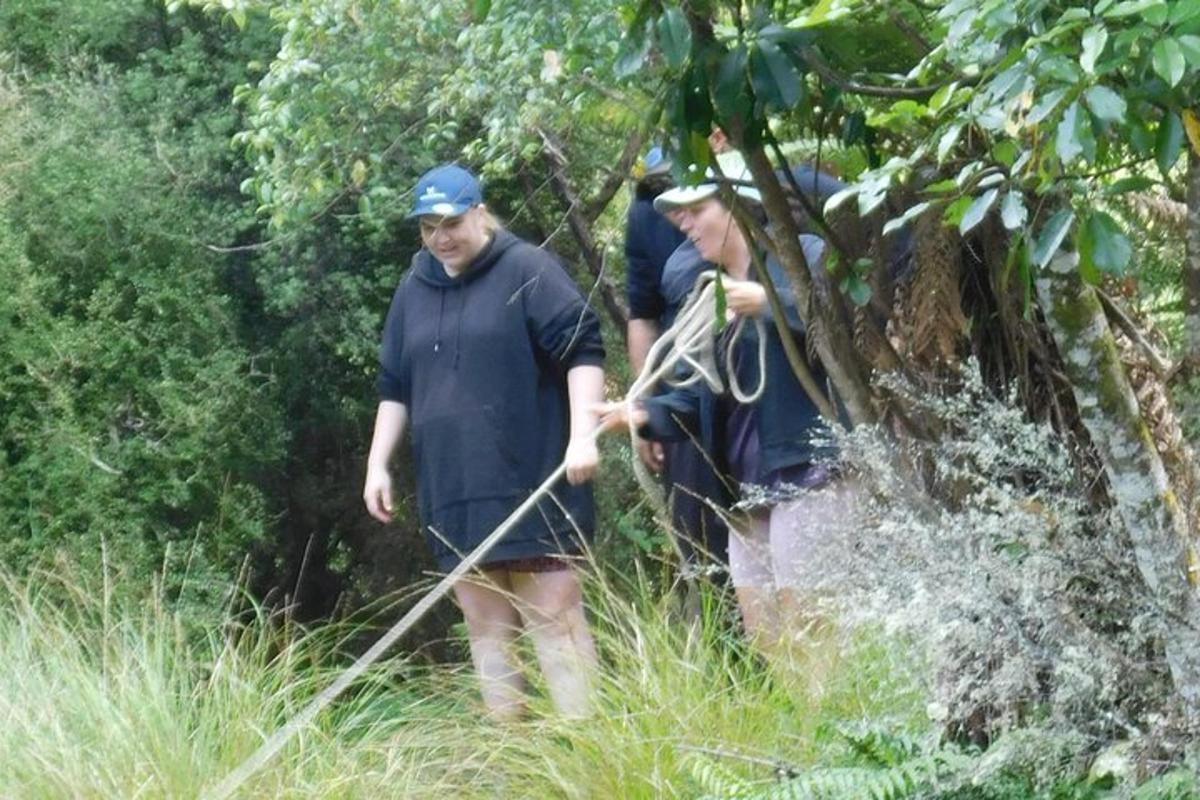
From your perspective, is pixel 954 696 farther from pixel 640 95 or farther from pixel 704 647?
pixel 640 95

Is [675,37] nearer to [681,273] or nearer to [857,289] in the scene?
[857,289]

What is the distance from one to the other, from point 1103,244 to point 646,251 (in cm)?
366

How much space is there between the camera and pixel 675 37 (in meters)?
4.18

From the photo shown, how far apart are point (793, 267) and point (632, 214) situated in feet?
7.35

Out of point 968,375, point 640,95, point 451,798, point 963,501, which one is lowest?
point 451,798

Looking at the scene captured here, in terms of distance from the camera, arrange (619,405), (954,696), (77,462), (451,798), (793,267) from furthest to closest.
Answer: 1. (77,462)
2. (619,405)
3. (451,798)
4. (793,267)
5. (954,696)

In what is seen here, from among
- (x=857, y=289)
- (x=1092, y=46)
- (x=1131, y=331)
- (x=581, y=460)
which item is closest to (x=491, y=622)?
(x=581, y=460)

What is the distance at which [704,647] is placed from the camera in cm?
588

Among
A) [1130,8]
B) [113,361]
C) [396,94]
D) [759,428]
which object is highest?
[396,94]

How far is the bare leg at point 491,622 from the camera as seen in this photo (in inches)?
249

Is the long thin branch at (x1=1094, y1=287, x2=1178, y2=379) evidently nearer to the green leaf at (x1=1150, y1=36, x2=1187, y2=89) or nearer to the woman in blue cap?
the green leaf at (x1=1150, y1=36, x2=1187, y2=89)

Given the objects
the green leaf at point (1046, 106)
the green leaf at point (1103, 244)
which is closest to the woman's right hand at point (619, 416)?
the green leaf at point (1103, 244)

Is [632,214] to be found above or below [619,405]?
above

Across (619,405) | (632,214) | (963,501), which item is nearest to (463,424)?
(619,405)
